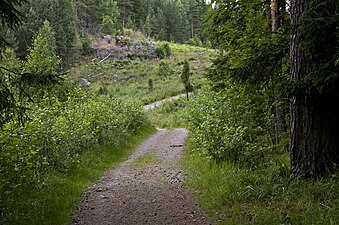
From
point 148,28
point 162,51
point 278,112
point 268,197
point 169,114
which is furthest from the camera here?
point 148,28

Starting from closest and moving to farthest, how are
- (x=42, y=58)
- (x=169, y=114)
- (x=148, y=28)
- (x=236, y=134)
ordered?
(x=236, y=134)
(x=42, y=58)
(x=169, y=114)
(x=148, y=28)

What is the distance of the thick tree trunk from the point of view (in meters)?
5.02

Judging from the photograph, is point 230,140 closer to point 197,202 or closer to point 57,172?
point 197,202

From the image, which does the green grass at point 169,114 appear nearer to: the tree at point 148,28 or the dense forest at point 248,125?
the dense forest at point 248,125

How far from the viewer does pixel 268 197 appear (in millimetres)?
5008

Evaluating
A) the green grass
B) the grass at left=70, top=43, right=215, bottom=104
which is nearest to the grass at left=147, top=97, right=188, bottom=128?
the green grass

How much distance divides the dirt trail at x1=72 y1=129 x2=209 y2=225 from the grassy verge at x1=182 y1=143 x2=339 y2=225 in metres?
0.39

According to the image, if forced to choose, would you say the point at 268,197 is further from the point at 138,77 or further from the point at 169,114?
the point at 138,77

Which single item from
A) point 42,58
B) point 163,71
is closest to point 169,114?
point 42,58

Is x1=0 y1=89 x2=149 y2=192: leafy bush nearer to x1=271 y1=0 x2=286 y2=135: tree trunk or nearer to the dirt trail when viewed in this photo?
the dirt trail

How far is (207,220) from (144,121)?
1539cm

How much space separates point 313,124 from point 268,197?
4.46 feet

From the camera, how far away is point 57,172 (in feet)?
24.7

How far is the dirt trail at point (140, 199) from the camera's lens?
17.5 ft
